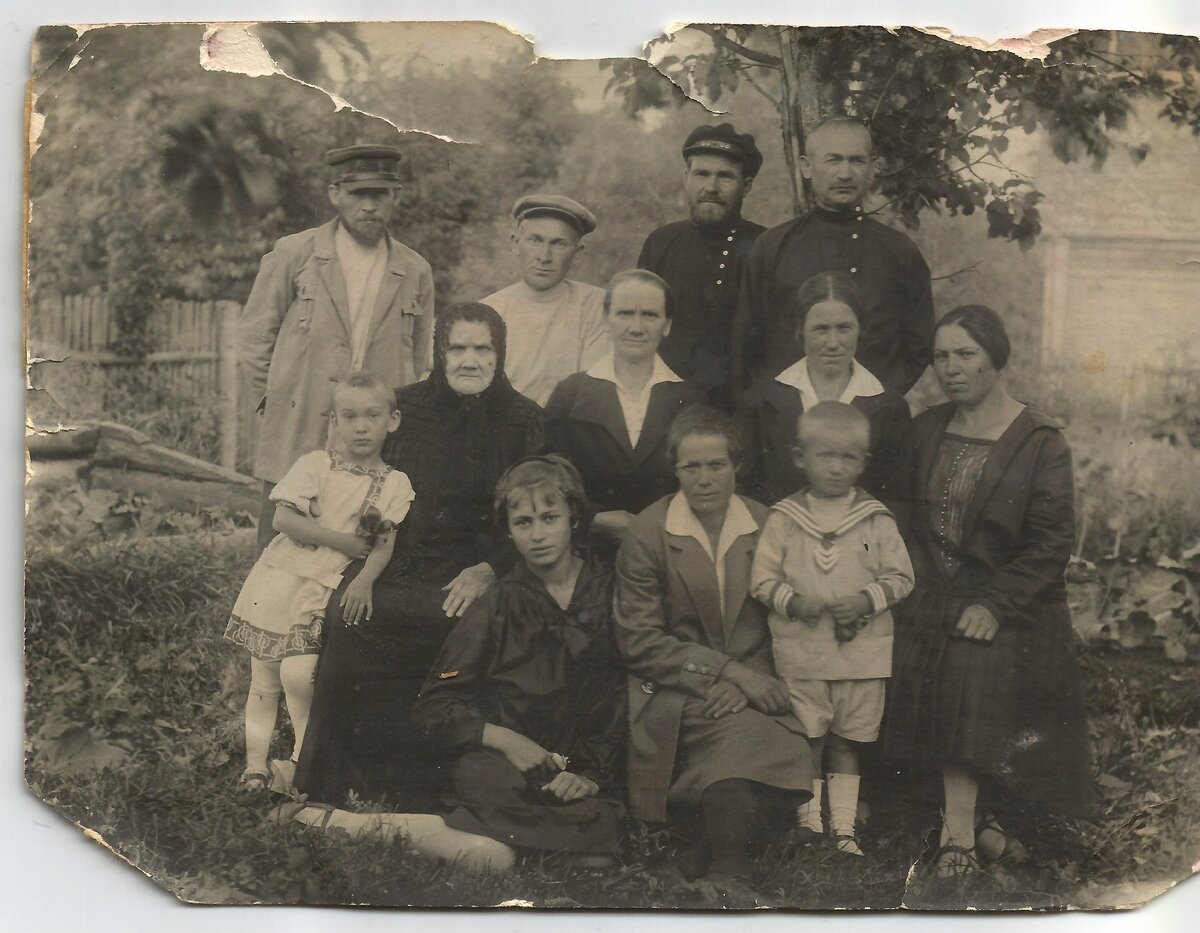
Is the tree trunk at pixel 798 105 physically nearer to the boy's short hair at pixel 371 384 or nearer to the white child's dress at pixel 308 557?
the boy's short hair at pixel 371 384

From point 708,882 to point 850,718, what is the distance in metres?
0.77

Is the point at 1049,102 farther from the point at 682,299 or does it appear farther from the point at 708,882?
the point at 708,882

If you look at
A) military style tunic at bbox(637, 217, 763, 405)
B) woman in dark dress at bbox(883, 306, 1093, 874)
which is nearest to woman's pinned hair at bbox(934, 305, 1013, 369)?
woman in dark dress at bbox(883, 306, 1093, 874)

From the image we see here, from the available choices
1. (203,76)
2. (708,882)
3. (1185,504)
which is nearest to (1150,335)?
(1185,504)

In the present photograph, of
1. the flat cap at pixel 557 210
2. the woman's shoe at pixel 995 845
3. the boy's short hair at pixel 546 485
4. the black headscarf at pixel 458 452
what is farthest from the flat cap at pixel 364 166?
the woman's shoe at pixel 995 845

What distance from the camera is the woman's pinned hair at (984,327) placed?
463cm

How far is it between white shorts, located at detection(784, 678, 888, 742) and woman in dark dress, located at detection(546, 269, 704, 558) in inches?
33.7

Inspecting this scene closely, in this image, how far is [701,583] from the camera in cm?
454

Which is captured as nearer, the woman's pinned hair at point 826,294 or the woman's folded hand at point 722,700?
A: the woman's folded hand at point 722,700

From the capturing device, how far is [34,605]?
183 inches

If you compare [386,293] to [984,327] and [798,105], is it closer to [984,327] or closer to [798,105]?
[798,105]

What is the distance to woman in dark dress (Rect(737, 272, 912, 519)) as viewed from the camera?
4586 mm

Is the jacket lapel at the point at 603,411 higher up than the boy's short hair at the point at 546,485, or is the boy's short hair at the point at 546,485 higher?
the jacket lapel at the point at 603,411

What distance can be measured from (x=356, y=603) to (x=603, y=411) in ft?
3.70
